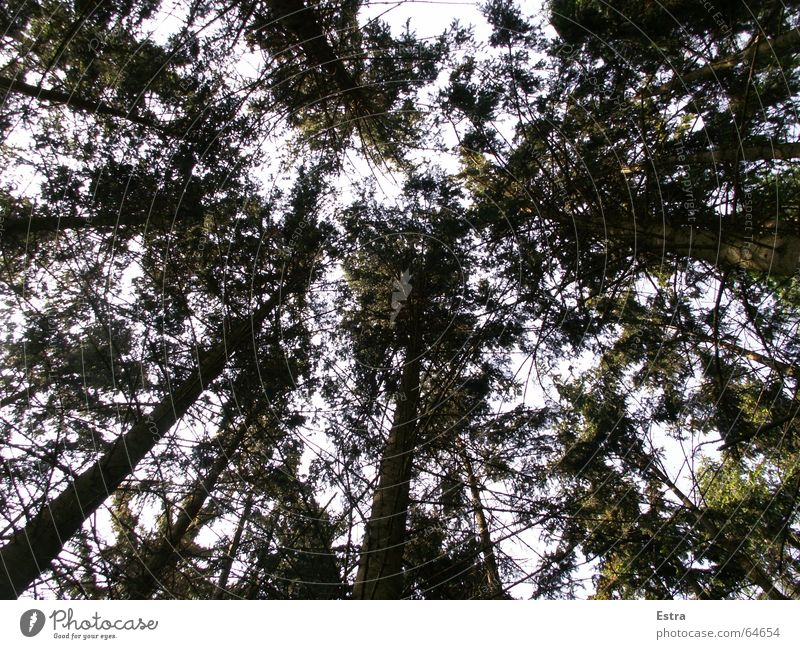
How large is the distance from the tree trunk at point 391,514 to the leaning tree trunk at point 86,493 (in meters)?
2.50

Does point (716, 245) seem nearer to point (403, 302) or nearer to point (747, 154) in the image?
point (747, 154)

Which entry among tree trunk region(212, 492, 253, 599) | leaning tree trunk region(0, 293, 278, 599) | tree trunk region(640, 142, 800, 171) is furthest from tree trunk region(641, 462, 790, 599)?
leaning tree trunk region(0, 293, 278, 599)

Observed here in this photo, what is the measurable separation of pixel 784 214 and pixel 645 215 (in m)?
1.27

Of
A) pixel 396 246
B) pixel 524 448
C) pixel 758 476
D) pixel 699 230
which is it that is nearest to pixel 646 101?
pixel 699 230

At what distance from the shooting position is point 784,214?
456 centimetres

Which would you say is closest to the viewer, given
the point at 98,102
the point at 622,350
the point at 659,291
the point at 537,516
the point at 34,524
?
the point at 34,524

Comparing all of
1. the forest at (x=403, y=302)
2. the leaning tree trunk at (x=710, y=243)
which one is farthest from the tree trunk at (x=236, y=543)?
the leaning tree trunk at (x=710, y=243)

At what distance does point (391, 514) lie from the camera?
491 cm

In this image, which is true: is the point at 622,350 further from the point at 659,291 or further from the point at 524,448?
the point at 524,448

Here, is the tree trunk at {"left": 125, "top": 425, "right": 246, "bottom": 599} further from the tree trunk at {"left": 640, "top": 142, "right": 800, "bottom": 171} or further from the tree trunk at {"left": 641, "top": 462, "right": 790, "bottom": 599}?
the tree trunk at {"left": 640, "top": 142, "right": 800, "bottom": 171}
